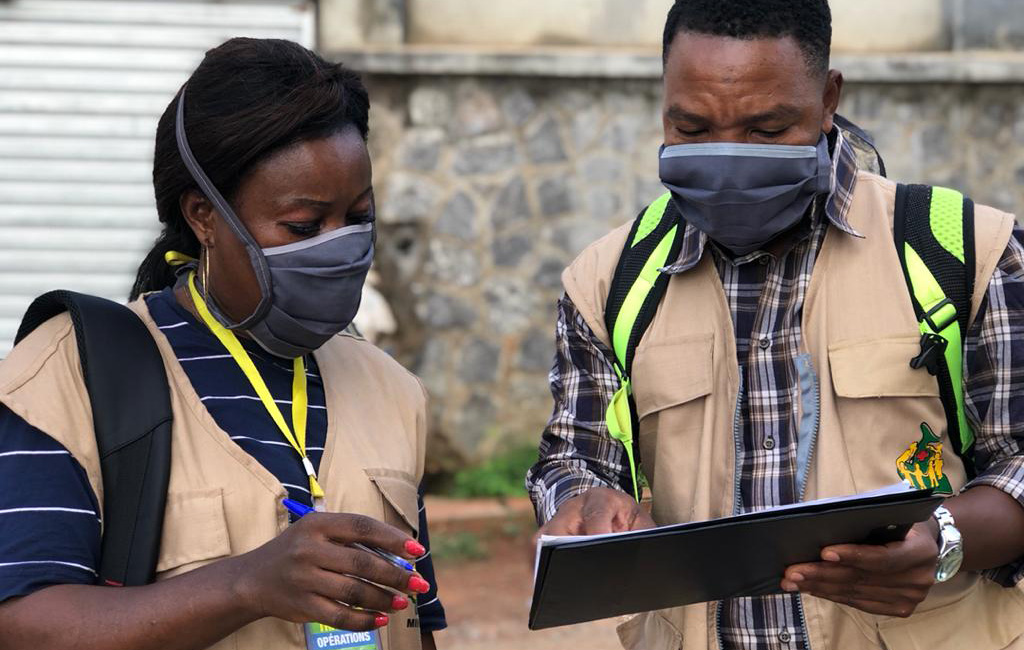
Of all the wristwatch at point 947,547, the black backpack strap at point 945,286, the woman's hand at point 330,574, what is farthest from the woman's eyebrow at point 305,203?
the wristwatch at point 947,547

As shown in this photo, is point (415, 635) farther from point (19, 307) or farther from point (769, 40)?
point (19, 307)

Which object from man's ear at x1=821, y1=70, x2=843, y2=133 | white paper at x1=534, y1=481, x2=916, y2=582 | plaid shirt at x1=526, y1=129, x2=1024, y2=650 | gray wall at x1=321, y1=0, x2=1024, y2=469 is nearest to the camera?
white paper at x1=534, y1=481, x2=916, y2=582

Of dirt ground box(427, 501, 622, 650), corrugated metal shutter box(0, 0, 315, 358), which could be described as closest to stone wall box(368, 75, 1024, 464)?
dirt ground box(427, 501, 622, 650)

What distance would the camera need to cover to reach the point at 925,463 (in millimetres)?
2471

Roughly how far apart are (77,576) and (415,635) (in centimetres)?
72

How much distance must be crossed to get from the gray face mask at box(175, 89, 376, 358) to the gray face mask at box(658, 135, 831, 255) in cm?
67

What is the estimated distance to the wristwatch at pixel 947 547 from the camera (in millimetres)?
2330

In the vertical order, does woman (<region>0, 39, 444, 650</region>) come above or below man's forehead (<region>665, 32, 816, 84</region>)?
below

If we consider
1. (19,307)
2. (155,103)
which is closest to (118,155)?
(155,103)

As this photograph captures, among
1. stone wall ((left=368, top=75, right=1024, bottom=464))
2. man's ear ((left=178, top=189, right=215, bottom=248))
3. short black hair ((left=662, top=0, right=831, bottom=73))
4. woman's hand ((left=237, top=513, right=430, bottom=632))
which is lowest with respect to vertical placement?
stone wall ((left=368, top=75, right=1024, bottom=464))

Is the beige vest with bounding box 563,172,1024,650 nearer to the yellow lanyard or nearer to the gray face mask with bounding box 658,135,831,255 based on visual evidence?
the gray face mask with bounding box 658,135,831,255

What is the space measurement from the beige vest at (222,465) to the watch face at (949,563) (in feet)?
3.34

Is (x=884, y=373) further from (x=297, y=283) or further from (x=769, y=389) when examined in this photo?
(x=297, y=283)

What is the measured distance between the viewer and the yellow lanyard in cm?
242
